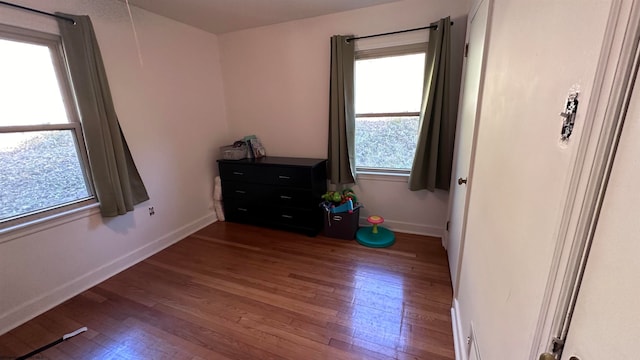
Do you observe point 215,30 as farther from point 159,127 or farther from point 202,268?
point 202,268

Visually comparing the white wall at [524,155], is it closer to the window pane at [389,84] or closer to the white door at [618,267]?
the white door at [618,267]

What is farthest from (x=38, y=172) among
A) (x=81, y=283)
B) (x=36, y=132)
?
(x=81, y=283)

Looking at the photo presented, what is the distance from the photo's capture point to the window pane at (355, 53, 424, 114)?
2570mm

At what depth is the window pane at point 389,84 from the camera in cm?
257

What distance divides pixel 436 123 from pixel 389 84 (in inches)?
25.4

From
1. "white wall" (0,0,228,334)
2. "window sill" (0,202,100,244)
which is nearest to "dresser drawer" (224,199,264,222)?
"white wall" (0,0,228,334)

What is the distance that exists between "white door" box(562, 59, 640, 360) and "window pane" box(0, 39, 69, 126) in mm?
2896

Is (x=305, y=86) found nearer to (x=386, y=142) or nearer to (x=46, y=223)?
(x=386, y=142)

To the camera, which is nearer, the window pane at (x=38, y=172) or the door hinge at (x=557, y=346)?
the door hinge at (x=557, y=346)

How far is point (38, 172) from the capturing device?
187 centimetres

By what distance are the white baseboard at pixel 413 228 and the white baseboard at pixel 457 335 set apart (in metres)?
1.12

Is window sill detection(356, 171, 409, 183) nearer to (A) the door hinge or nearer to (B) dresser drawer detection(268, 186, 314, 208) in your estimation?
(B) dresser drawer detection(268, 186, 314, 208)

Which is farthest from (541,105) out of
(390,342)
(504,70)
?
(390,342)

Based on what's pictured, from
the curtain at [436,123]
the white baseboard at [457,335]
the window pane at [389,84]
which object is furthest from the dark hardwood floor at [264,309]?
the window pane at [389,84]
